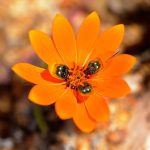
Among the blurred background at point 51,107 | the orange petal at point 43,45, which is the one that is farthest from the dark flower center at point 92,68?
the blurred background at point 51,107

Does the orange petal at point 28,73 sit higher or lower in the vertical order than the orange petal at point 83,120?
higher

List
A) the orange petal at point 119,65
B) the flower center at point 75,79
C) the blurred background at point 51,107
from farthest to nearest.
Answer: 1. the blurred background at point 51,107
2. the flower center at point 75,79
3. the orange petal at point 119,65

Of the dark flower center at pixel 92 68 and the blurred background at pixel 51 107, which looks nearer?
the dark flower center at pixel 92 68

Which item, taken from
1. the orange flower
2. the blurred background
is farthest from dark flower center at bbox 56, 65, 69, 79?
the blurred background

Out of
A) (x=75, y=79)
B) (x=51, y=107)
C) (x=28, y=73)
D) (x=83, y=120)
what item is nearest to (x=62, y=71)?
(x=75, y=79)

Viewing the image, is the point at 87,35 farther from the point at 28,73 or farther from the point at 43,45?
the point at 28,73

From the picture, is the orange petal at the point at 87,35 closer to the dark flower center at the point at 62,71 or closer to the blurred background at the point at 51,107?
the dark flower center at the point at 62,71

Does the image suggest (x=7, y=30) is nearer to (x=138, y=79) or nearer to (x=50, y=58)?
(x=138, y=79)
